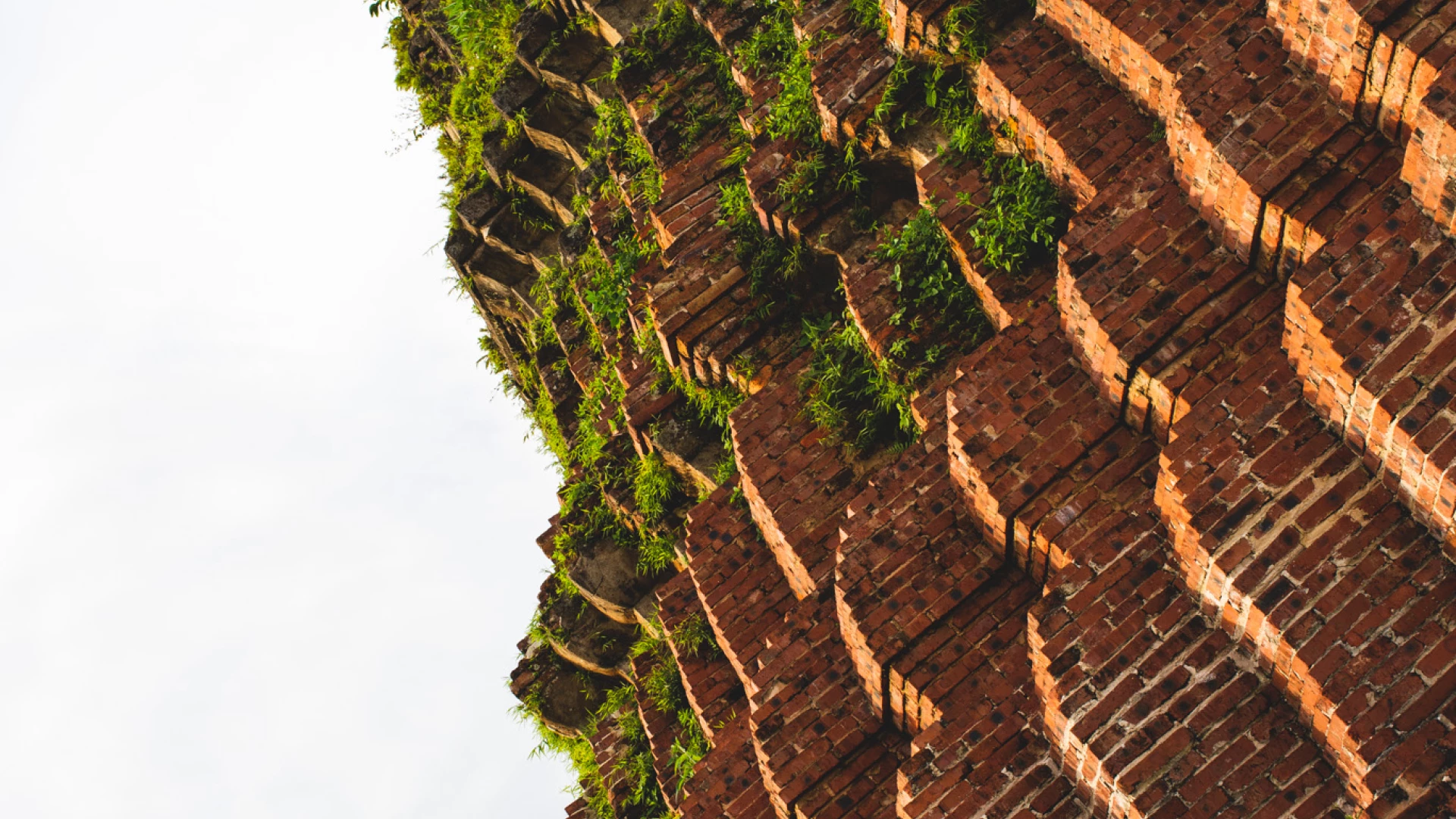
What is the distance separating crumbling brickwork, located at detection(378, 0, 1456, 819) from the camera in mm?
4789

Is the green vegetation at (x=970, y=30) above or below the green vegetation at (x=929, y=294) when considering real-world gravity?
above

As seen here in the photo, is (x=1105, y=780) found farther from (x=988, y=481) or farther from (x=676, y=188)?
(x=676, y=188)

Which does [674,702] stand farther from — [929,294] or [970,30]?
[970,30]

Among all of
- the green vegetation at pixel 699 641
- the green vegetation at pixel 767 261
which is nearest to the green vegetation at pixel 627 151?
the green vegetation at pixel 767 261

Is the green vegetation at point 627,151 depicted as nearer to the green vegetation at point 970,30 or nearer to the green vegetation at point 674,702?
the green vegetation at point 970,30

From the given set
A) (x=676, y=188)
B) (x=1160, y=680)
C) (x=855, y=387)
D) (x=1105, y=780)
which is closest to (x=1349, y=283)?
(x=1160, y=680)

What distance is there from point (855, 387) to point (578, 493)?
3.53 metres

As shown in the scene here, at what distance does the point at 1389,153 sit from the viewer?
539 centimetres

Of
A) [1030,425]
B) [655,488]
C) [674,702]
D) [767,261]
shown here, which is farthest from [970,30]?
[674,702]

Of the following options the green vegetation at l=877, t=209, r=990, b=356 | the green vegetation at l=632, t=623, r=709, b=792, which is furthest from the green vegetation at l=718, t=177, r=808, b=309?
the green vegetation at l=632, t=623, r=709, b=792

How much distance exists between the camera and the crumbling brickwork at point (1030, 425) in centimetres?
479

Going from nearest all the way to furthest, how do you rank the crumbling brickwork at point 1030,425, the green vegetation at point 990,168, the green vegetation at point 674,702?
1. the crumbling brickwork at point 1030,425
2. the green vegetation at point 990,168
3. the green vegetation at point 674,702

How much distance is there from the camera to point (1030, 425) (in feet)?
19.9

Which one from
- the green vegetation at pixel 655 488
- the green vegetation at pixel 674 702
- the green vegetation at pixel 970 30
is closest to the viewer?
the green vegetation at pixel 970 30
